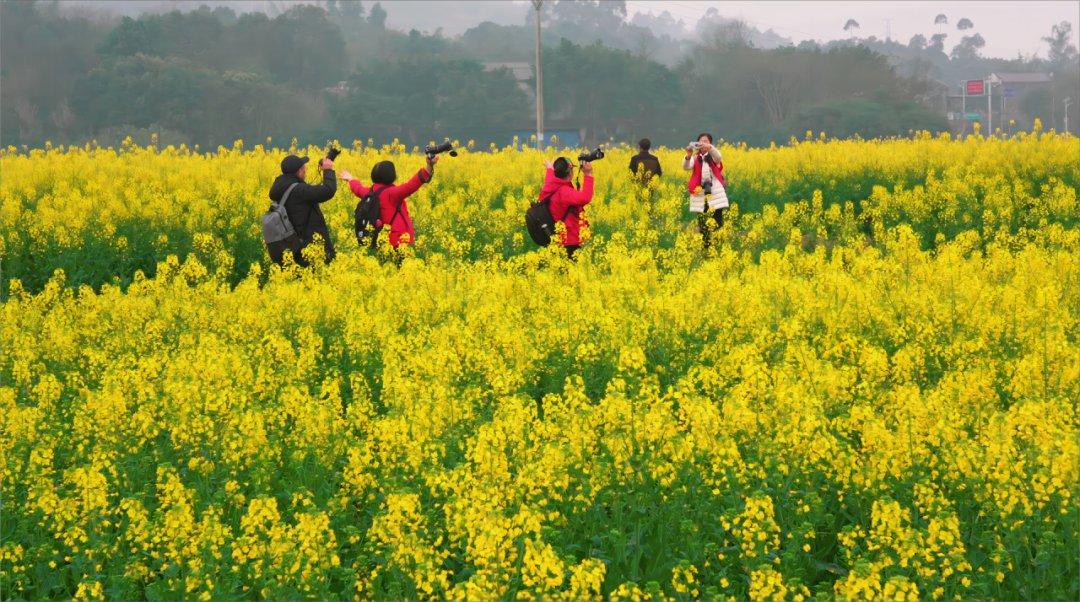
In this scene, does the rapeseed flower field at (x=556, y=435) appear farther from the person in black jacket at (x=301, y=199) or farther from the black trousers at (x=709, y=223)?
the black trousers at (x=709, y=223)

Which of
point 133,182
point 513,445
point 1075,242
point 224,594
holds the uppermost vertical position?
point 133,182

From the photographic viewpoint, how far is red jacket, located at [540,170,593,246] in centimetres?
1067

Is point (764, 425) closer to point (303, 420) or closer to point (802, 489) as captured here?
point (802, 489)

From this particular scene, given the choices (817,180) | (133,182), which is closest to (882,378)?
(817,180)

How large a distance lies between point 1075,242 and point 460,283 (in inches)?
311

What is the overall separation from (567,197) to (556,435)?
6.01 meters

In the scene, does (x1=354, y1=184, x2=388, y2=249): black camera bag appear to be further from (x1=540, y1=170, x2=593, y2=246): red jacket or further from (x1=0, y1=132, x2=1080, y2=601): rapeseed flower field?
(x1=540, y1=170, x2=593, y2=246): red jacket

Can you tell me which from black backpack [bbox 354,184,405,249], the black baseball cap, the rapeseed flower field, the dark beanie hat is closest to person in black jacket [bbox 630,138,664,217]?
the rapeseed flower field

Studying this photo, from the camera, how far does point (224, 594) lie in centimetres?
417

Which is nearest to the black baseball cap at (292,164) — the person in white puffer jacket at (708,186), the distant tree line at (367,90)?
the person in white puffer jacket at (708,186)

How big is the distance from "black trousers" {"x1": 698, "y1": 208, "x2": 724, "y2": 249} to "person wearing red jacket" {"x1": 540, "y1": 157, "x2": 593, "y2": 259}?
259 centimetres

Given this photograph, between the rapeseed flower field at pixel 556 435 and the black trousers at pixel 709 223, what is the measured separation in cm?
211

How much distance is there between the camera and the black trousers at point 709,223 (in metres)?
13.0

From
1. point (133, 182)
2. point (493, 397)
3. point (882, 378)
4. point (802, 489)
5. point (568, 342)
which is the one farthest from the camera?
point (133, 182)
